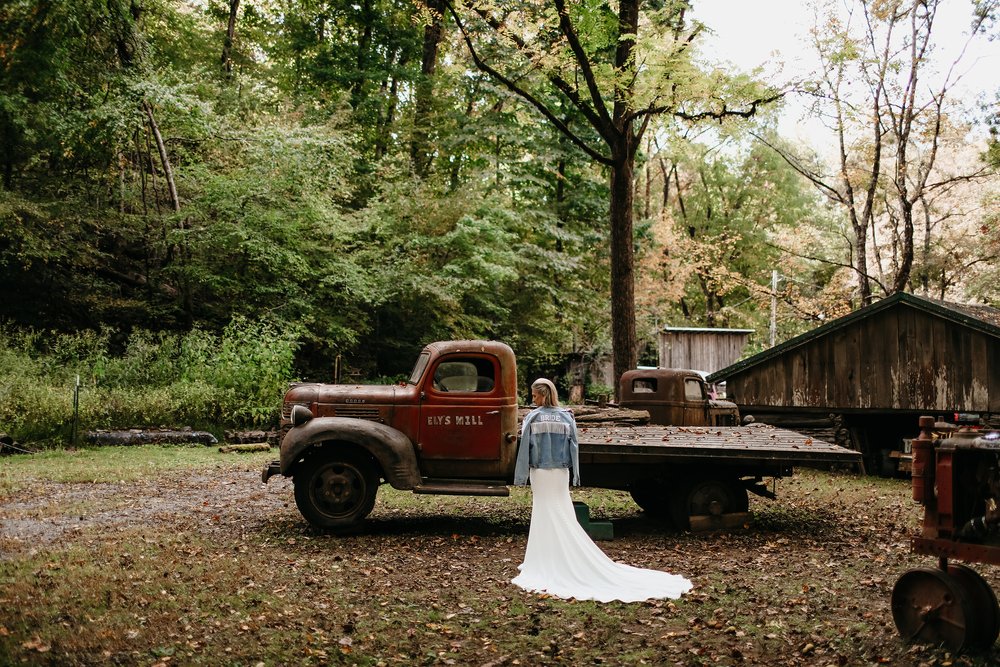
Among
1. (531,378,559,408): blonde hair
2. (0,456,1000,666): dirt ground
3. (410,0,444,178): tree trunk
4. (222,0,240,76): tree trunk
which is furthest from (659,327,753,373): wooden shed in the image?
(531,378,559,408): blonde hair

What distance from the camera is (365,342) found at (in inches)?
990

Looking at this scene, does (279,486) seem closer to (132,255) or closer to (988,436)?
(988,436)

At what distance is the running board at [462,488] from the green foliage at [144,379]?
10.3 m

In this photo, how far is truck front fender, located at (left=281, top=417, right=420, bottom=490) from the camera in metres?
9.51

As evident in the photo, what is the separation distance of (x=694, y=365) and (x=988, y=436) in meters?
25.6

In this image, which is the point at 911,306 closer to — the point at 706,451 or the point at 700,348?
the point at 706,451

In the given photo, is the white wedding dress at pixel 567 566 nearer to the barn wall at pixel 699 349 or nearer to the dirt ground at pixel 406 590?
the dirt ground at pixel 406 590

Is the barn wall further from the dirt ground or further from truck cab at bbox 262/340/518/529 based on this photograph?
truck cab at bbox 262/340/518/529

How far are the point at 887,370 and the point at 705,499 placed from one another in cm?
805

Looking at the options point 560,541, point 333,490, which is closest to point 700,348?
point 333,490

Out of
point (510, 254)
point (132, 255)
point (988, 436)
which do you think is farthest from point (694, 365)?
point (988, 436)

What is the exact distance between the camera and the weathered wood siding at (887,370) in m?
15.2

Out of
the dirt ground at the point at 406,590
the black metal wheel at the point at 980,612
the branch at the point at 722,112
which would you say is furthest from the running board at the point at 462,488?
the branch at the point at 722,112

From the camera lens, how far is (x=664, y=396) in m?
16.4
